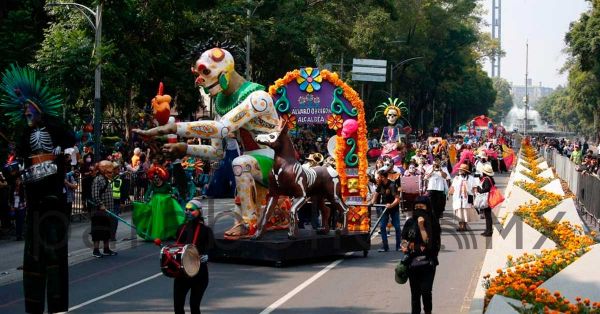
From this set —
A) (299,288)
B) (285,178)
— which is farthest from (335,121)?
(299,288)

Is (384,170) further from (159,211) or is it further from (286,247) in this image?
(159,211)

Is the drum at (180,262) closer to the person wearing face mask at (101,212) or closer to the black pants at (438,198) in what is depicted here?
the person wearing face mask at (101,212)

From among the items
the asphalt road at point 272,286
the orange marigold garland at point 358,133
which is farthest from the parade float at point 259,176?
the orange marigold garland at point 358,133

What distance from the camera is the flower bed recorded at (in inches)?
371

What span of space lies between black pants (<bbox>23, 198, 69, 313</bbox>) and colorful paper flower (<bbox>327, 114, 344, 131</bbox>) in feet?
32.8

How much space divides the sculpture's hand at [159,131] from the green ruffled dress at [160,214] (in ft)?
13.6

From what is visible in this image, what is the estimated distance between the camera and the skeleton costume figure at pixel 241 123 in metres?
16.2

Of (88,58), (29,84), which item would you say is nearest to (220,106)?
(29,84)

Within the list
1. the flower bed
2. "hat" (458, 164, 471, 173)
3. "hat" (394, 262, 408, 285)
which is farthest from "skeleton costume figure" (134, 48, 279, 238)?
"hat" (458, 164, 471, 173)

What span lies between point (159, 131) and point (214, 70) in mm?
2370

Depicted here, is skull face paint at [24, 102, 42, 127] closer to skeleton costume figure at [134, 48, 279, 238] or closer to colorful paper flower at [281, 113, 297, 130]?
skeleton costume figure at [134, 48, 279, 238]

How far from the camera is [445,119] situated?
125 metres

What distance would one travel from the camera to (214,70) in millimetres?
16594

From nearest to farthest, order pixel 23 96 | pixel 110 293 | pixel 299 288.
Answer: pixel 23 96 → pixel 110 293 → pixel 299 288
